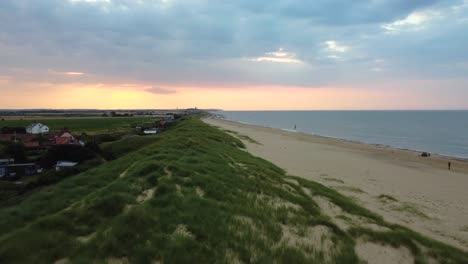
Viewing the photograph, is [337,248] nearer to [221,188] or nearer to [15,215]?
[221,188]

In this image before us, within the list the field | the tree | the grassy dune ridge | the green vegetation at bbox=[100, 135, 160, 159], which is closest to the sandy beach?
the grassy dune ridge

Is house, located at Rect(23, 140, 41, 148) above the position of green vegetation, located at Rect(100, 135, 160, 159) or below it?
below

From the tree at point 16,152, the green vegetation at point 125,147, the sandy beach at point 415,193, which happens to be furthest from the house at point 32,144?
the sandy beach at point 415,193

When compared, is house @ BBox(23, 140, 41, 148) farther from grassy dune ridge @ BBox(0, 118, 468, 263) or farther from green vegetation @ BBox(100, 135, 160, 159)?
grassy dune ridge @ BBox(0, 118, 468, 263)

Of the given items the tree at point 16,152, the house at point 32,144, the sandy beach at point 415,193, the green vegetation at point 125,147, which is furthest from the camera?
the house at point 32,144

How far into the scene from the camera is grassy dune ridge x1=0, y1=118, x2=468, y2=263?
566 cm

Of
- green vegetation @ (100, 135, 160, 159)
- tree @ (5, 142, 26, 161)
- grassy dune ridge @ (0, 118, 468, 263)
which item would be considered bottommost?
tree @ (5, 142, 26, 161)

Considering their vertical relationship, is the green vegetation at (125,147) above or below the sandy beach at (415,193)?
above

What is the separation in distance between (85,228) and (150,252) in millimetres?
1926

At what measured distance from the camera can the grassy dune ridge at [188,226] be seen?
566 centimetres

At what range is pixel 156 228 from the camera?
659 centimetres

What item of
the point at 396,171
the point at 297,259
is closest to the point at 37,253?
the point at 297,259

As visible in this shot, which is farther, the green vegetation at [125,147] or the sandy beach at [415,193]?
the green vegetation at [125,147]

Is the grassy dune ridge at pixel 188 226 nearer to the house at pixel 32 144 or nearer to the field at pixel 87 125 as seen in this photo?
the house at pixel 32 144
